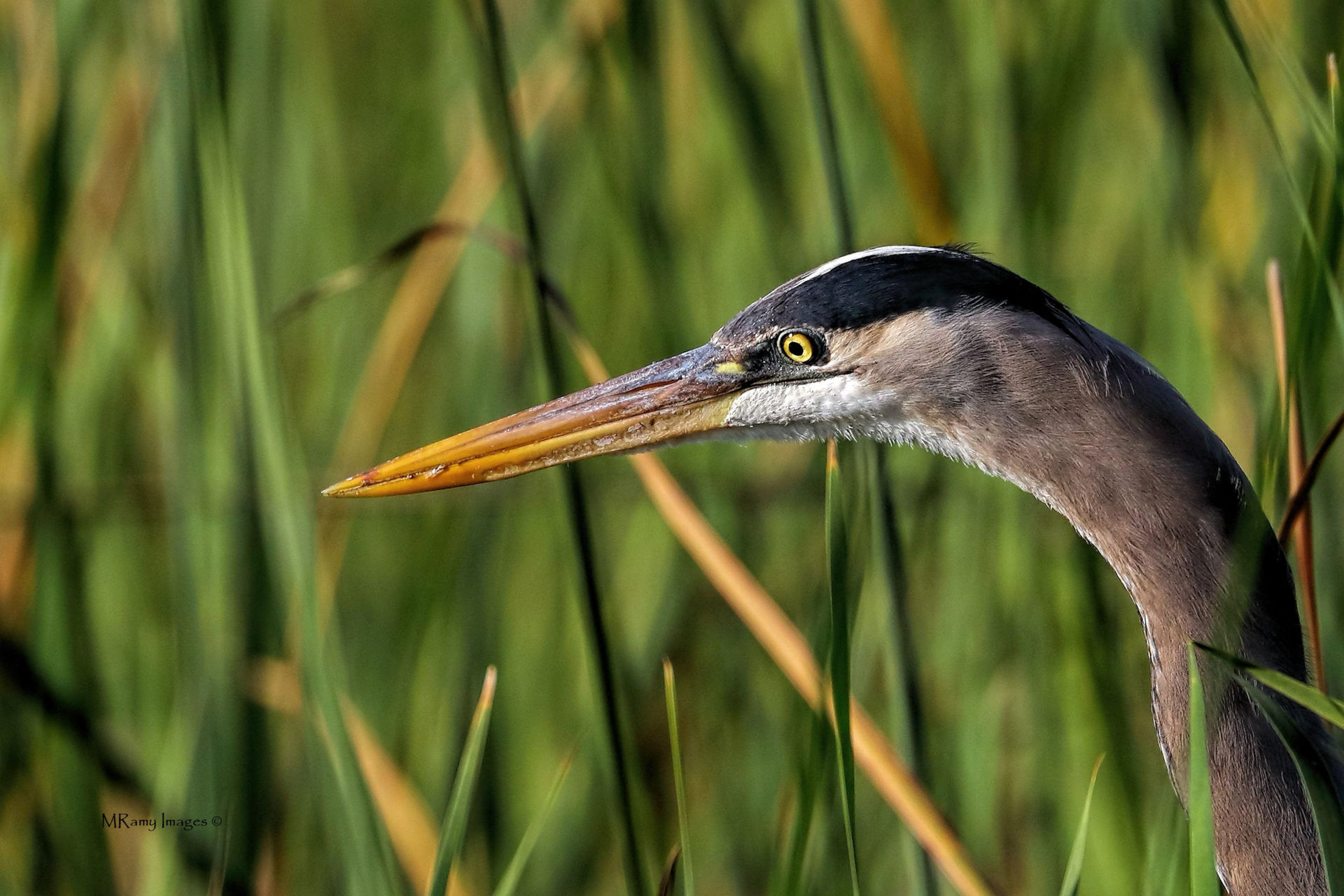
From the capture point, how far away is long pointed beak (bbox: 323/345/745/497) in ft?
3.61

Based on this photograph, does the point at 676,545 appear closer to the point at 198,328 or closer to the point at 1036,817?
the point at 1036,817

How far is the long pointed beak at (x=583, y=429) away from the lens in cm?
110

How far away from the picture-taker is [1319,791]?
0.67 meters

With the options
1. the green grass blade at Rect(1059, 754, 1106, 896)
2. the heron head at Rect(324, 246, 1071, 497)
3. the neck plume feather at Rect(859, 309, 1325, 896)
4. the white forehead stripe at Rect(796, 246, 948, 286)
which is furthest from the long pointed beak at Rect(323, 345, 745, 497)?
the green grass blade at Rect(1059, 754, 1106, 896)

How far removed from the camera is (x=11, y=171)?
1.49 meters

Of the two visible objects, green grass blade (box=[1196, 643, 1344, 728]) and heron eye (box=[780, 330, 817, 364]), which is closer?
green grass blade (box=[1196, 643, 1344, 728])

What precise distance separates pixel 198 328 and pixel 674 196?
4.29 ft

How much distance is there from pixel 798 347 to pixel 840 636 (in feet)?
1.27

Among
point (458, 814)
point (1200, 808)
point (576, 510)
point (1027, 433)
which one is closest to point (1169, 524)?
point (1027, 433)

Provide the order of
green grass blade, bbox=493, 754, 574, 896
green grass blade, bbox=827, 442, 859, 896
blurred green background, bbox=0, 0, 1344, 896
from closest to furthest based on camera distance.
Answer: green grass blade, bbox=827, 442, 859, 896, green grass blade, bbox=493, 754, 574, 896, blurred green background, bbox=0, 0, 1344, 896

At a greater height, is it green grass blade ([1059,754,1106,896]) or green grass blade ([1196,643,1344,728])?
green grass blade ([1196,643,1344,728])

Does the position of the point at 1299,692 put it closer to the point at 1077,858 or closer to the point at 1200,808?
the point at 1200,808

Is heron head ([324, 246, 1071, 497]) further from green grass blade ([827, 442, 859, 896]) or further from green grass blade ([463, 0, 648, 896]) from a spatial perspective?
green grass blade ([827, 442, 859, 896])

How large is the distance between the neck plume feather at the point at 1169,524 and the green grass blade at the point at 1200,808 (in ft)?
0.43
